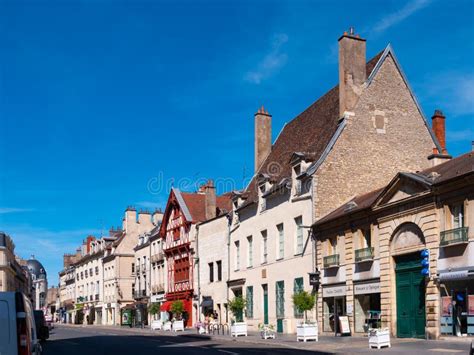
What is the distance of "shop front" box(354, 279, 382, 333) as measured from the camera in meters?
29.8

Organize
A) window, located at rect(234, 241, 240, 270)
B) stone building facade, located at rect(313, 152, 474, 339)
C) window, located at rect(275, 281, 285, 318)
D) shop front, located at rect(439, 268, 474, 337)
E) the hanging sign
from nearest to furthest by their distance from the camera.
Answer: shop front, located at rect(439, 268, 474, 337) < stone building facade, located at rect(313, 152, 474, 339) < the hanging sign < window, located at rect(275, 281, 285, 318) < window, located at rect(234, 241, 240, 270)

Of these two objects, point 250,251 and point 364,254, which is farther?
point 250,251

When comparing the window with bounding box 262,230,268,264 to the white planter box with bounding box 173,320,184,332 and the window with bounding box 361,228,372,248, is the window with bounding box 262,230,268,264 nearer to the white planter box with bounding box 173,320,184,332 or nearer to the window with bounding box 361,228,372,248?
the white planter box with bounding box 173,320,184,332

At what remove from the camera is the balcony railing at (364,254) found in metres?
29.8

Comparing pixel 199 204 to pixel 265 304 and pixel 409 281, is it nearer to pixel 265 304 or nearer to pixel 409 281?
pixel 265 304

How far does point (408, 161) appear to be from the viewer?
123 ft

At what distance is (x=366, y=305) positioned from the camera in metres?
30.8

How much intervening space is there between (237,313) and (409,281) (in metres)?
18.7

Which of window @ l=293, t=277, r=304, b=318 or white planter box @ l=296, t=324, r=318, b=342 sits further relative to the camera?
window @ l=293, t=277, r=304, b=318

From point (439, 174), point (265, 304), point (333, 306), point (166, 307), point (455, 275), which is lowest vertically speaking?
point (166, 307)

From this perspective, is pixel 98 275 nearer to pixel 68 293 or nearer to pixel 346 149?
pixel 68 293

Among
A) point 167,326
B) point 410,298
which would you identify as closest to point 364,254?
point 410,298

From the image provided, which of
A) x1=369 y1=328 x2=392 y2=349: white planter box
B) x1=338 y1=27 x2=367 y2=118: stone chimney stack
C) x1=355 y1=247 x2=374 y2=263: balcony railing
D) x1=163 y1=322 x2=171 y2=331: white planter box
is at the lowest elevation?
x1=163 y1=322 x2=171 y2=331: white planter box

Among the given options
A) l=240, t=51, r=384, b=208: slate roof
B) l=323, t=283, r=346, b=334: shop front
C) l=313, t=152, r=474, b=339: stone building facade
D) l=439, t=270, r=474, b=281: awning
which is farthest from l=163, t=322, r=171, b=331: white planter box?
l=439, t=270, r=474, b=281: awning
